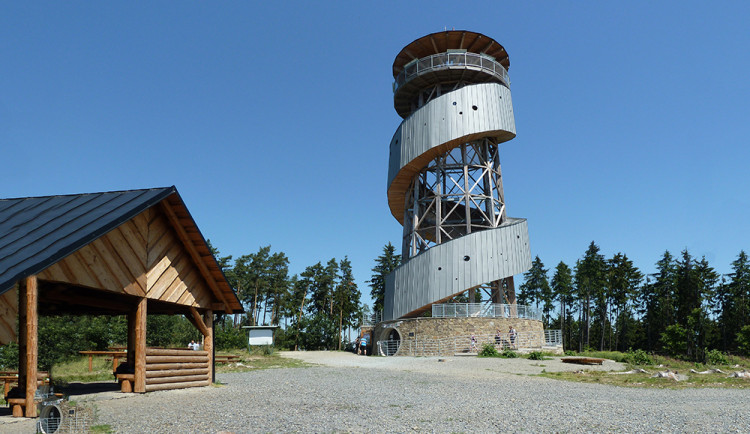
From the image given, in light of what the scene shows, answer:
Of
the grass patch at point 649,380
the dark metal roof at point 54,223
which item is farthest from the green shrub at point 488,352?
the dark metal roof at point 54,223

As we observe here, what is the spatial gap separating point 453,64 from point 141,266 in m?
24.1

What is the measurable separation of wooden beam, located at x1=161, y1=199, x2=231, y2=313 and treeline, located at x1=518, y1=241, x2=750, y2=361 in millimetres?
40215

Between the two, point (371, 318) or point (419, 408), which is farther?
point (371, 318)

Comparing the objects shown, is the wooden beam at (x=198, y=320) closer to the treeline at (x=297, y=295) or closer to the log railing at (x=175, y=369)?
the log railing at (x=175, y=369)

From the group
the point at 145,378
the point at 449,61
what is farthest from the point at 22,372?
the point at 449,61

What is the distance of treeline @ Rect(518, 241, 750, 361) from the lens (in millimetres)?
47281

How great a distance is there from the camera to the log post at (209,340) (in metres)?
12.2

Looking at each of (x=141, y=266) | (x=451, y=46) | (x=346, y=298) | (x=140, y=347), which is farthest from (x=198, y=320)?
(x=346, y=298)

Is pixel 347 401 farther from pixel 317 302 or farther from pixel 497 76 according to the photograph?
pixel 317 302

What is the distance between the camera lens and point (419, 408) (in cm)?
849

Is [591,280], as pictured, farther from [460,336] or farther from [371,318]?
[460,336]

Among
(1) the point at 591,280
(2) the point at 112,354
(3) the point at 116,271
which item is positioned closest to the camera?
(3) the point at 116,271

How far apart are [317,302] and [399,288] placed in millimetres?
29841

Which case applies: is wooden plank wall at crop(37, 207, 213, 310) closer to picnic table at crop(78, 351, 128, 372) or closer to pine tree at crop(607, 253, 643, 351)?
picnic table at crop(78, 351, 128, 372)
